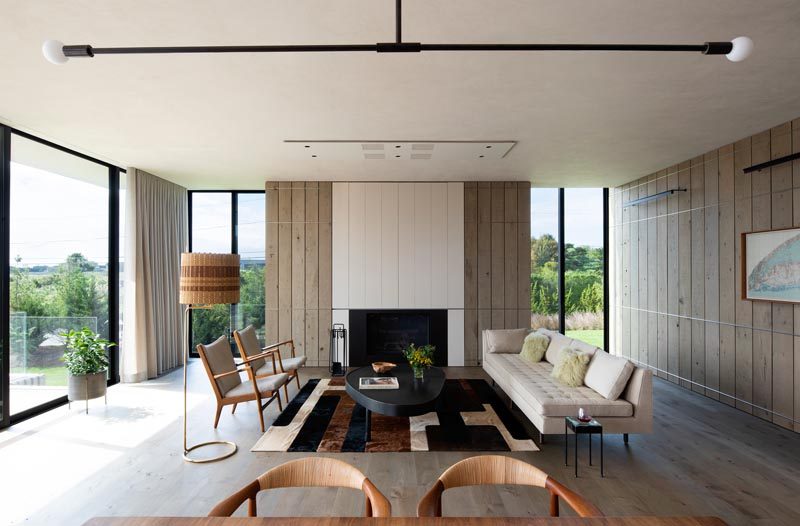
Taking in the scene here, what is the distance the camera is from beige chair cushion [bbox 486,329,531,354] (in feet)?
18.3

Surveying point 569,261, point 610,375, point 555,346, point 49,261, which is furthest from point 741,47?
point 49,261

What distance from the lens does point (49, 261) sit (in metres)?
4.64

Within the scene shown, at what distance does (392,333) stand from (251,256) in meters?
2.84

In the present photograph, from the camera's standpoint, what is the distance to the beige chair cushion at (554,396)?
3463 mm

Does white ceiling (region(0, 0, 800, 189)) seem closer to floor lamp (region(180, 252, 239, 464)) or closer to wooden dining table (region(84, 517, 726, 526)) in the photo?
floor lamp (region(180, 252, 239, 464))

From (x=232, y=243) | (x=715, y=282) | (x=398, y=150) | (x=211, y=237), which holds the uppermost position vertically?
(x=398, y=150)

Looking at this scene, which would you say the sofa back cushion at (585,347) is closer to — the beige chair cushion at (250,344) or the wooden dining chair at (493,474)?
the wooden dining chair at (493,474)

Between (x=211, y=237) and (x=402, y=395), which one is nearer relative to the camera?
(x=402, y=395)

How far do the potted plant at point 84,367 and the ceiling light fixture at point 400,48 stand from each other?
3.93m

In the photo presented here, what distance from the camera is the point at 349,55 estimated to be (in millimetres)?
2752

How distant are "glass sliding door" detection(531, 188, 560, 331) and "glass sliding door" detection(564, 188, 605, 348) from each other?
20 centimetres

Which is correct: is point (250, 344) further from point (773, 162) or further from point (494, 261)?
point (773, 162)

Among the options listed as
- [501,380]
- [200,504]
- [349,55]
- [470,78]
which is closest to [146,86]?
[349,55]

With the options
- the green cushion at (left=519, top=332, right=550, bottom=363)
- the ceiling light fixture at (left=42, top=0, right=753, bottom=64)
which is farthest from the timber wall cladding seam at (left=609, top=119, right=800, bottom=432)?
the ceiling light fixture at (left=42, top=0, right=753, bottom=64)
